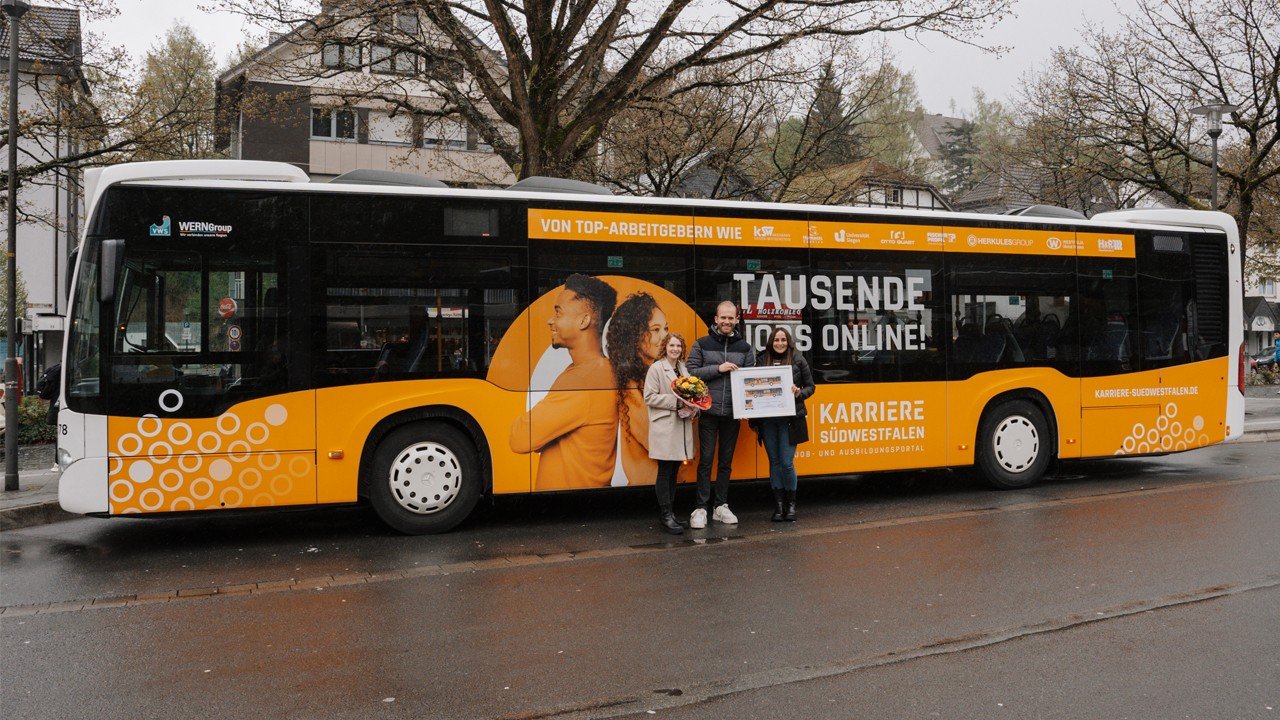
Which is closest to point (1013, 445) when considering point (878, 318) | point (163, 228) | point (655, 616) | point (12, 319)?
point (878, 318)

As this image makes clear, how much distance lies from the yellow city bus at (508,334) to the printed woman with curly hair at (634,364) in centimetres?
2

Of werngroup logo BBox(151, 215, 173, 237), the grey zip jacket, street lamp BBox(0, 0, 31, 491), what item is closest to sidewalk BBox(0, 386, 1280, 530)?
street lamp BBox(0, 0, 31, 491)

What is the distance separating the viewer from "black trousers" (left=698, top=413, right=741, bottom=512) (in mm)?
8547

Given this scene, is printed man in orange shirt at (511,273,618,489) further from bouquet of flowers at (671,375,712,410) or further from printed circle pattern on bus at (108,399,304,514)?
printed circle pattern on bus at (108,399,304,514)

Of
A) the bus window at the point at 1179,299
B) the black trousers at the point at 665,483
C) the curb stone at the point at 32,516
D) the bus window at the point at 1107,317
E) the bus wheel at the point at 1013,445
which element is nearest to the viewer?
the black trousers at the point at 665,483

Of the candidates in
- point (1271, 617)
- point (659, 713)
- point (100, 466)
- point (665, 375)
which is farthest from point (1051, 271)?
point (100, 466)

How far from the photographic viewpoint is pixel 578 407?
8.75m

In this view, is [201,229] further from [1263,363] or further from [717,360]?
[1263,363]

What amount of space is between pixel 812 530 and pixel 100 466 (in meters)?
5.67

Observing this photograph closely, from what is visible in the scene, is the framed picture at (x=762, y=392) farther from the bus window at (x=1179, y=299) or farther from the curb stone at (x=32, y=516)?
the curb stone at (x=32, y=516)

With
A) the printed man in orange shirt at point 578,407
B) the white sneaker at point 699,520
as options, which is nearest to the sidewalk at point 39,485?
the printed man in orange shirt at point 578,407

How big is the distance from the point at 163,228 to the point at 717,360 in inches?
177

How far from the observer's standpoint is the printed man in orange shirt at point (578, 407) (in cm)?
866

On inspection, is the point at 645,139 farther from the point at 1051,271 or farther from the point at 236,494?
the point at 236,494
